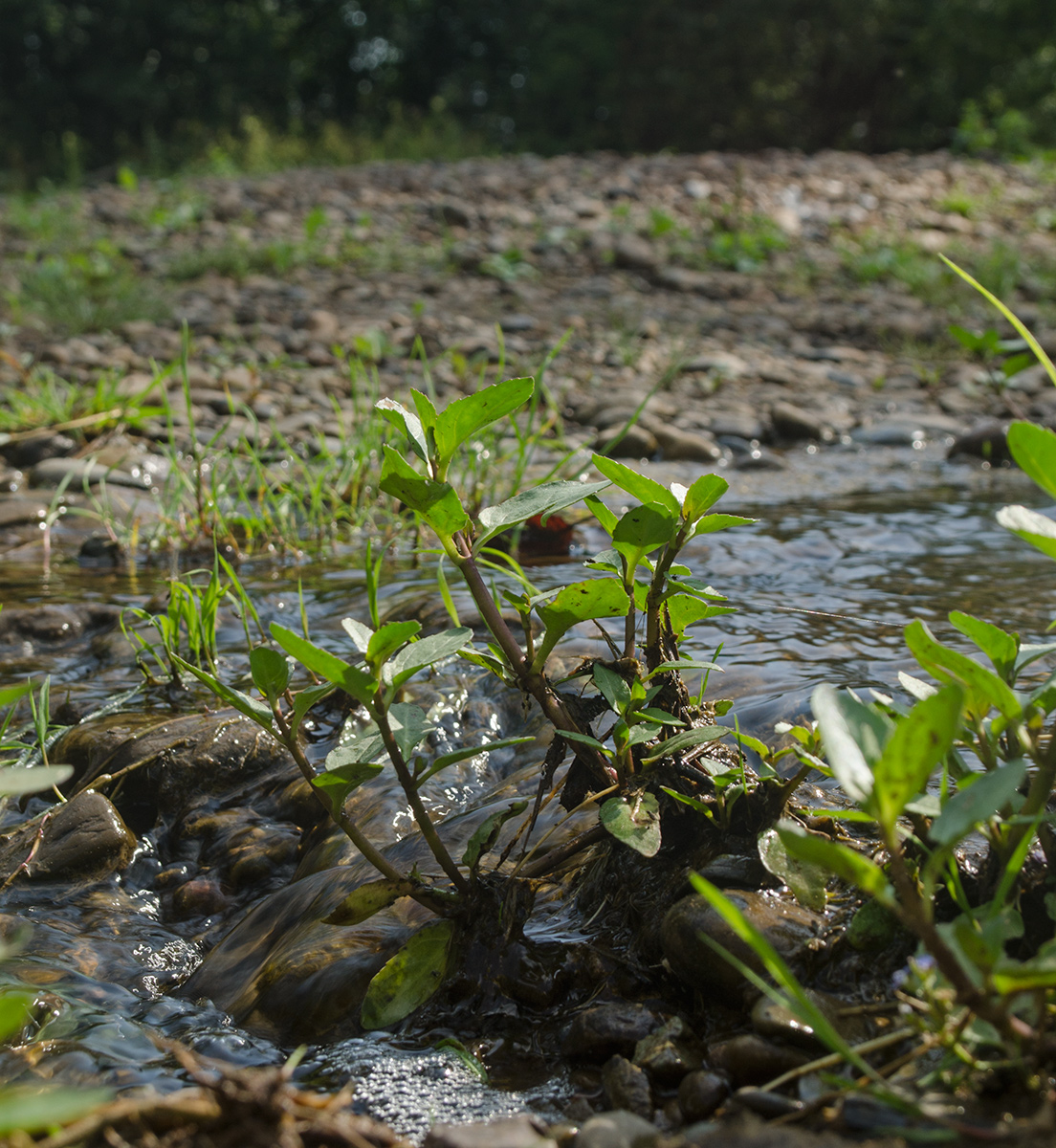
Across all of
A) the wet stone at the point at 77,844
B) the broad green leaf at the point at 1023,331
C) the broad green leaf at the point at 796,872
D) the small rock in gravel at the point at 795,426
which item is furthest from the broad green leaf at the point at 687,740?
the small rock in gravel at the point at 795,426

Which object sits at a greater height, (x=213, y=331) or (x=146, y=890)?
(x=213, y=331)

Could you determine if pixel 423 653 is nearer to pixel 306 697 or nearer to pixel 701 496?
pixel 306 697

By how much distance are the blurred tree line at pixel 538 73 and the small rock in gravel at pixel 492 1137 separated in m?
11.9

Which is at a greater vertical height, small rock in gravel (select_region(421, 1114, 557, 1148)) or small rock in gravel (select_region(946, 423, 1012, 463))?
small rock in gravel (select_region(421, 1114, 557, 1148))

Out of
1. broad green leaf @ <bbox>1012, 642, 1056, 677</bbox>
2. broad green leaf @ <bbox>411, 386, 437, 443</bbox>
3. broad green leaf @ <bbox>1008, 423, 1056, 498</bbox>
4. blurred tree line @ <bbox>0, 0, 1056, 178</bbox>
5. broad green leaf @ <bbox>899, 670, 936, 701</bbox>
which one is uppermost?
blurred tree line @ <bbox>0, 0, 1056, 178</bbox>

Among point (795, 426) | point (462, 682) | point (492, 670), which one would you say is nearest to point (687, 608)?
point (492, 670)

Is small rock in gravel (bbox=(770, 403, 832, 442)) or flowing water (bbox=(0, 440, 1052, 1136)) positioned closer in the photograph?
flowing water (bbox=(0, 440, 1052, 1136))

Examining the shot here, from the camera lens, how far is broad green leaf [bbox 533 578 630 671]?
3.59 ft

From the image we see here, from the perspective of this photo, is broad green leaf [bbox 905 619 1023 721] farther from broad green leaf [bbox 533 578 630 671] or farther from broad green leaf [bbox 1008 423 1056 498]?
broad green leaf [bbox 533 578 630 671]

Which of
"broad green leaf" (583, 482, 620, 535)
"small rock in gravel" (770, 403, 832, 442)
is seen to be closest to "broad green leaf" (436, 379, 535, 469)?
"broad green leaf" (583, 482, 620, 535)

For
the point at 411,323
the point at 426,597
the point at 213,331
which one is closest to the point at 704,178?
the point at 411,323

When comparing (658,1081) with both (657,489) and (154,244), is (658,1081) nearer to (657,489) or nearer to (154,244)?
(657,489)

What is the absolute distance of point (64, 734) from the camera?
190cm

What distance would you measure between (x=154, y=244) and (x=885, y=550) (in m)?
6.66
